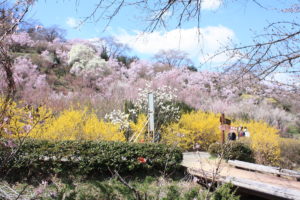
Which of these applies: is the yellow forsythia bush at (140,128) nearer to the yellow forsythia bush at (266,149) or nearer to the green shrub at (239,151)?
the green shrub at (239,151)

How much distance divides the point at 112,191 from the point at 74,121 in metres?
6.41

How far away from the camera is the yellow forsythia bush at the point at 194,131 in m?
10.8

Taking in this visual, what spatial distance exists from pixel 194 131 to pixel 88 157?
5.25m

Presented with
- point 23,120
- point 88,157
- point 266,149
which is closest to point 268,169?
point 266,149

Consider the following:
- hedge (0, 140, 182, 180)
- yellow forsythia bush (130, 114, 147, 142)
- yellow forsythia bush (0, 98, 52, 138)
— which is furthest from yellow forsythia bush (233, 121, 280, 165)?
yellow forsythia bush (0, 98, 52, 138)

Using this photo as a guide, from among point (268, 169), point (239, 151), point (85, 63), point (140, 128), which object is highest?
point (85, 63)

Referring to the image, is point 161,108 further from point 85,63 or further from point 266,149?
point 85,63

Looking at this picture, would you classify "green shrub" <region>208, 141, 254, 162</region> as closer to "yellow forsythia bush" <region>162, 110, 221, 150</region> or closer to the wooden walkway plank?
the wooden walkway plank

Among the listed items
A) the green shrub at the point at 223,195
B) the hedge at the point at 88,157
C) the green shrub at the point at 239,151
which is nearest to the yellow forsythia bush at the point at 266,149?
the green shrub at the point at 239,151

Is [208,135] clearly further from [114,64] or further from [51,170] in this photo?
[114,64]

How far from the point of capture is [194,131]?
11.1m

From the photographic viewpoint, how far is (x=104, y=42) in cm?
3397

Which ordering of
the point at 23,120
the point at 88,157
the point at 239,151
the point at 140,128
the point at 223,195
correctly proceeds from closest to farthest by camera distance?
the point at 223,195 → the point at 23,120 → the point at 88,157 → the point at 239,151 → the point at 140,128

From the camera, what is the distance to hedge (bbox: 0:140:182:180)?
6590 millimetres
